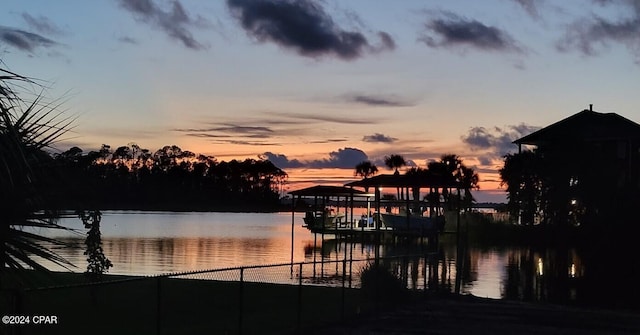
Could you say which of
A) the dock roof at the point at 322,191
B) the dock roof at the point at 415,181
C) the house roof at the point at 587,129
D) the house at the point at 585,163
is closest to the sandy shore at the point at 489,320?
the house at the point at 585,163

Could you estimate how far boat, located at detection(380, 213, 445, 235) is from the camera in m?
60.7

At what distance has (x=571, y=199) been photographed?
2244 inches

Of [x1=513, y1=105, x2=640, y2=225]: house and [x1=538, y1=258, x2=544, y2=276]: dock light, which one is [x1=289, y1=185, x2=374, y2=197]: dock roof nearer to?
[x1=513, y1=105, x2=640, y2=225]: house

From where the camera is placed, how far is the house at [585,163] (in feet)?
172

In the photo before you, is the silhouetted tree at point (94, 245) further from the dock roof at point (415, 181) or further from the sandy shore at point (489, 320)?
the dock roof at point (415, 181)

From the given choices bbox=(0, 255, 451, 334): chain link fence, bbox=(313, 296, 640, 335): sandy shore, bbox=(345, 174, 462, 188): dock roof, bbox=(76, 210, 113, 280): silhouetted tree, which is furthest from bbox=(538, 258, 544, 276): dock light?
bbox=(76, 210, 113, 280): silhouetted tree

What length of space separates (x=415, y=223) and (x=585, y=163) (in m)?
13.3

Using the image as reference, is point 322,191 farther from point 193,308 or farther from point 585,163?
point 193,308

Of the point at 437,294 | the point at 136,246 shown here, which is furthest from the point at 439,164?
the point at 437,294

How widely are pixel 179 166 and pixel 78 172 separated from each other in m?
177

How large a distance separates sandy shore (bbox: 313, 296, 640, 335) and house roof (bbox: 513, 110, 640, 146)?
139 feet

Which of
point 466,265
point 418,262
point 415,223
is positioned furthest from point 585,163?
point 418,262

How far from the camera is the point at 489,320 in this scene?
16312 millimetres

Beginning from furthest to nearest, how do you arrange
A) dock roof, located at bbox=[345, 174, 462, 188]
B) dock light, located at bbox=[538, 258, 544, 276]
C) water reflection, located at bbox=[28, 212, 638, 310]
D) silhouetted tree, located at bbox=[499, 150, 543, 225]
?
silhouetted tree, located at bbox=[499, 150, 543, 225], dock roof, located at bbox=[345, 174, 462, 188], dock light, located at bbox=[538, 258, 544, 276], water reflection, located at bbox=[28, 212, 638, 310]
